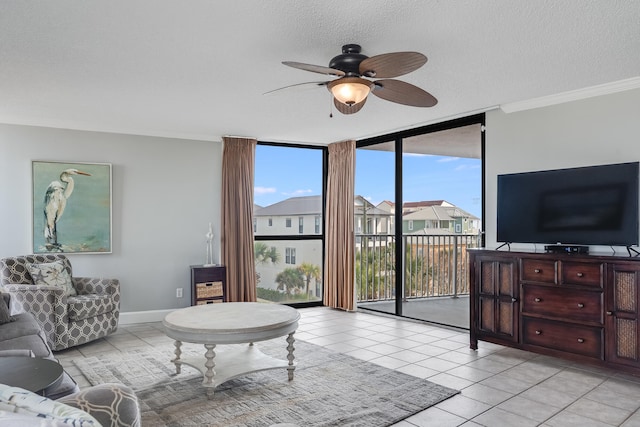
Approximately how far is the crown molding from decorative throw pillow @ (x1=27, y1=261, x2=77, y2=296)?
472 centimetres

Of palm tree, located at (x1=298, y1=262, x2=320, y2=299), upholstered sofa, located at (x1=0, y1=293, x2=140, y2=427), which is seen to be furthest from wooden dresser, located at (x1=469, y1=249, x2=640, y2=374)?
upholstered sofa, located at (x1=0, y1=293, x2=140, y2=427)

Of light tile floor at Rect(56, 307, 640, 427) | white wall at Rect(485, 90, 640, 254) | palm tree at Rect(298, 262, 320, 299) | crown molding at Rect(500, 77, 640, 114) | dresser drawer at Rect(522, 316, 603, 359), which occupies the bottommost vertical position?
light tile floor at Rect(56, 307, 640, 427)

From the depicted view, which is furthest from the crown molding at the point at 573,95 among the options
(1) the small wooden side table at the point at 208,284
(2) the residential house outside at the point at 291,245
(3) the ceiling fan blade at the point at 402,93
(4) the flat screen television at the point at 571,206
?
(1) the small wooden side table at the point at 208,284

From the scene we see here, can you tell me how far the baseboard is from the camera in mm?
5363

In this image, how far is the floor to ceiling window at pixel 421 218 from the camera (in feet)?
17.1

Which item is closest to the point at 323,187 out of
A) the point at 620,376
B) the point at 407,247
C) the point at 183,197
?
the point at 407,247

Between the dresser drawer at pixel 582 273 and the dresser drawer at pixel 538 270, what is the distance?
9 centimetres

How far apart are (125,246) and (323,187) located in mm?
2878

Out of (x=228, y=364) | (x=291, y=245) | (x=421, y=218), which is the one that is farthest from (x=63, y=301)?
(x=421, y=218)

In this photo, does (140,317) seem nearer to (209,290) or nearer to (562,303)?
(209,290)

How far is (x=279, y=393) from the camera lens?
122 inches

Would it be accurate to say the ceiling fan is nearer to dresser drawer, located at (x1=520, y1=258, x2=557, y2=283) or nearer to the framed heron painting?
dresser drawer, located at (x1=520, y1=258, x2=557, y2=283)

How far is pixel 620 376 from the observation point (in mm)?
3457

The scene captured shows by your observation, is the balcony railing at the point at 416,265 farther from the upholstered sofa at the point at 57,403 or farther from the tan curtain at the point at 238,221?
the upholstered sofa at the point at 57,403
